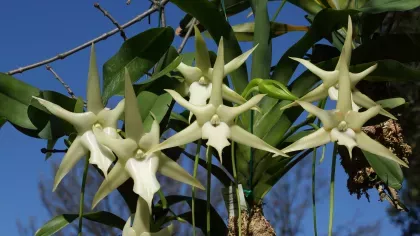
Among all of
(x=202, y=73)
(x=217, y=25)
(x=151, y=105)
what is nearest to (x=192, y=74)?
(x=202, y=73)

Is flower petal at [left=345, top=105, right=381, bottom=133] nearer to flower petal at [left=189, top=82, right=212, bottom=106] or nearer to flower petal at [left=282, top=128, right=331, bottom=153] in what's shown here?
flower petal at [left=282, top=128, right=331, bottom=153]

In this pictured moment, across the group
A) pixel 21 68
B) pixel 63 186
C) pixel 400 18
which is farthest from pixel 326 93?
pixel 63 186

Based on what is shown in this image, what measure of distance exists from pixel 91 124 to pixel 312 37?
475 millimetres

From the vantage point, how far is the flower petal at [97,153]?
610mm

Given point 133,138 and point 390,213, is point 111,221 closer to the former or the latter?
point 133,138

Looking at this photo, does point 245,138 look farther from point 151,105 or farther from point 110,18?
point 110,18

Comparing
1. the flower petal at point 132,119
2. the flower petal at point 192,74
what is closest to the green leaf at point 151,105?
the flower petal at point 192,74

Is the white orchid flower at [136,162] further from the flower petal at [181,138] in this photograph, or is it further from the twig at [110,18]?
the twig at [110,18]

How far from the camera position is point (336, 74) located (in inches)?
26.6

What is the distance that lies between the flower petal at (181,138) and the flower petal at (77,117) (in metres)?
0.09

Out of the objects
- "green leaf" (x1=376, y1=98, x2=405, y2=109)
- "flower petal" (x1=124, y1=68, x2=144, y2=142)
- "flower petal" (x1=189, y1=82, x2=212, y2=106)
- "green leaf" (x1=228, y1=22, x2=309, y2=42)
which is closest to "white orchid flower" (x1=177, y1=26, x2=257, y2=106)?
"flower petal" (x1=189, y1=82, x2=212, y2=106)

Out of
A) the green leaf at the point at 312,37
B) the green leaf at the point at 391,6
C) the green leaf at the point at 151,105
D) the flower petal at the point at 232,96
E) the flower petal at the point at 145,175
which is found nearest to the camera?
the flower petal at the point at 145,175

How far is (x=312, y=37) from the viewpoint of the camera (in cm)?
98

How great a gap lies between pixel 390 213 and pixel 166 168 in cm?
418
